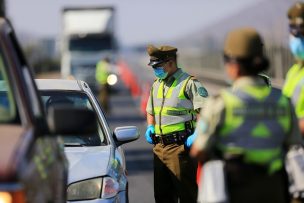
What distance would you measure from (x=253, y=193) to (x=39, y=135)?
1.25 m

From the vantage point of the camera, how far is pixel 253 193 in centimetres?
511

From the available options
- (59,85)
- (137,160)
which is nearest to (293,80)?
(59,85)

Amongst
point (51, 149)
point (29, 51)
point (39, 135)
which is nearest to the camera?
point (39, 135)

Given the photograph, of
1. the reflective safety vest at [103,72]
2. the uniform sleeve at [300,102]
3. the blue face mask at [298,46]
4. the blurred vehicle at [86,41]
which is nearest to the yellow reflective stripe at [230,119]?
the uniform sleeve at [300,102]

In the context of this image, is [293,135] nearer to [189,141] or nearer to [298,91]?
[298,91]

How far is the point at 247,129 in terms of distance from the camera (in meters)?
5.08

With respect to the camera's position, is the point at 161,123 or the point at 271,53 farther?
the point at 271,53

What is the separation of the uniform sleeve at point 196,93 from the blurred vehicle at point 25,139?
2.46 m

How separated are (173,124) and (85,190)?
1591 mm

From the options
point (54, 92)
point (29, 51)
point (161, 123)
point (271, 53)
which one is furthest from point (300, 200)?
point (29, 51)

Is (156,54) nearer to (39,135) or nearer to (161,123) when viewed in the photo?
(161,123)

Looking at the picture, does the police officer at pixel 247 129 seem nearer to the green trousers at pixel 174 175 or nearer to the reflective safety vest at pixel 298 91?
the reflective safety vest at pixel 298 91

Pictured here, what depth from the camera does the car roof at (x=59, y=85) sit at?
8.61 metres

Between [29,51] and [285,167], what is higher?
[285,167]
